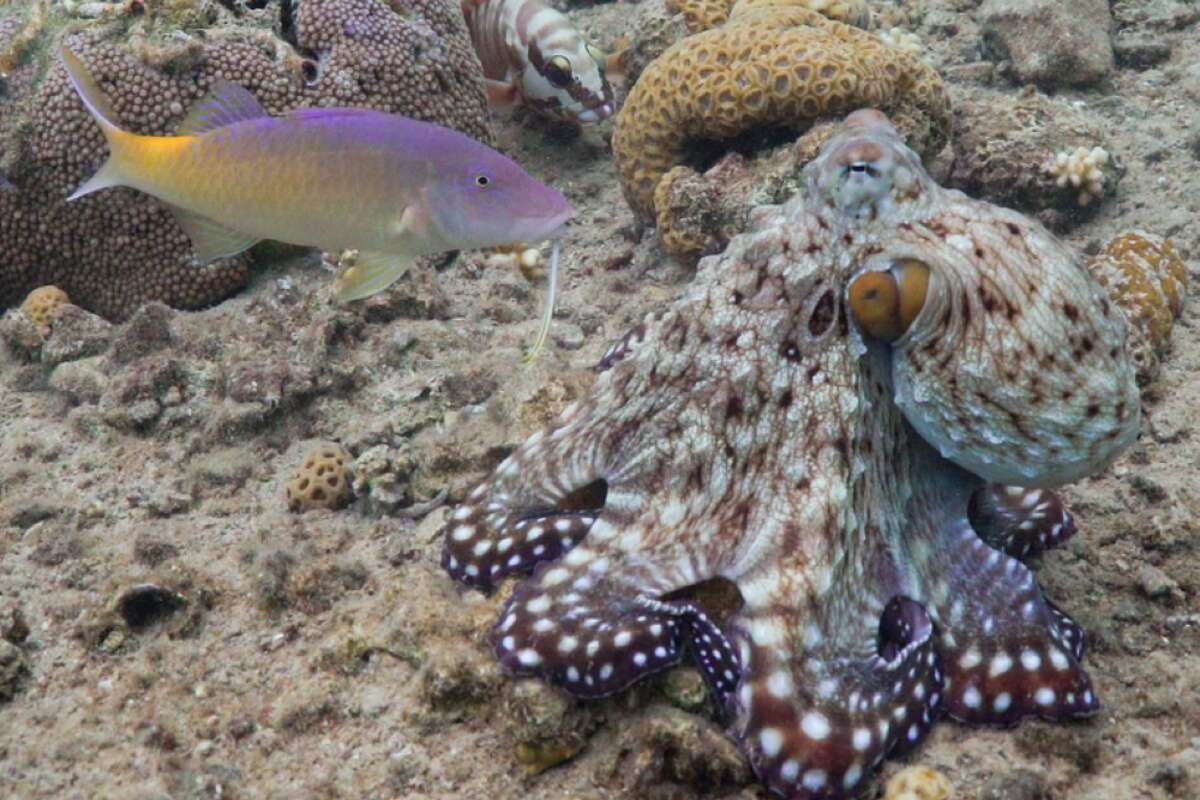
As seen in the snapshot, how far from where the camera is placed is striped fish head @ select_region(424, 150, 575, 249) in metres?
3.07

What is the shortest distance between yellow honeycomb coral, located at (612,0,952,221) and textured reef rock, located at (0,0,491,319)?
1688 mm

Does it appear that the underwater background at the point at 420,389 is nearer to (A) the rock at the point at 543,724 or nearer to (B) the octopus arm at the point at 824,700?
(A) the rock at the point at 543,724

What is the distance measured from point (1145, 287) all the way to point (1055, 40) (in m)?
3.94

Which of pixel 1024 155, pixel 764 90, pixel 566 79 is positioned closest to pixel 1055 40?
pixel 1024 155

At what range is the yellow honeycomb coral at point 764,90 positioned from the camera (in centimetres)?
512

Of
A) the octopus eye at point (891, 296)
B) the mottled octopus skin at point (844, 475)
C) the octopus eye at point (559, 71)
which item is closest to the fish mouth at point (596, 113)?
the octopus eye at point (559, 71)

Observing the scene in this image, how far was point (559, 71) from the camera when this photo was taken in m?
6.98

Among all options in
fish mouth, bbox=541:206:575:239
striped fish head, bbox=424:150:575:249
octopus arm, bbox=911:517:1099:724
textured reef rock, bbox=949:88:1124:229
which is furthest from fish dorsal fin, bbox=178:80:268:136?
textured reef rock, bbox=949:88:1124:229

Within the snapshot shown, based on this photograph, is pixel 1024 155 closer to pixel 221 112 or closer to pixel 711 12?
pixel 711 12

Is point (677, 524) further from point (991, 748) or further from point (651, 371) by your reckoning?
A: point (991, 748)

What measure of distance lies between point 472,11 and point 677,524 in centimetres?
637

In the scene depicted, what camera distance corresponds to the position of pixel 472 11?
24.6ft

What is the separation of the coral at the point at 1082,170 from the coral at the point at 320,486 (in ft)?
15.8

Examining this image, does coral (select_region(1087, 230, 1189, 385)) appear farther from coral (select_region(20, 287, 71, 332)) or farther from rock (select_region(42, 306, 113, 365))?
coral (select_region(20, 287, 71, 332))
